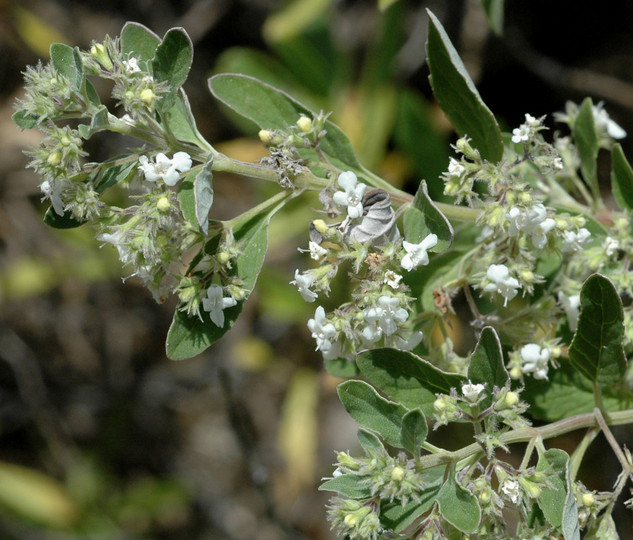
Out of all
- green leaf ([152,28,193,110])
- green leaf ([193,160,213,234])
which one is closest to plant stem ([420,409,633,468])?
green leaf ([193,160,213,234])

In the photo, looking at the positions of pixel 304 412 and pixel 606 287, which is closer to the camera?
pixel 606 287

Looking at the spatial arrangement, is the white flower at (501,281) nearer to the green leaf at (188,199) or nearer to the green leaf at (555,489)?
the green leaf at (555,489)

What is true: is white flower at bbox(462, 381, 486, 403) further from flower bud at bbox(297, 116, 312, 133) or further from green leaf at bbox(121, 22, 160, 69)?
green leaf at bbox(121, 22, 160, 69)

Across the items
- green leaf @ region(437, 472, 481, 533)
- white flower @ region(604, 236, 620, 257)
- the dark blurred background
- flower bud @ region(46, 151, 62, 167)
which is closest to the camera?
green leaf @ region(437, 472, 481, 533)

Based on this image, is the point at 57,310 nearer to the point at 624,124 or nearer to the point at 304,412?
the point at 304,412

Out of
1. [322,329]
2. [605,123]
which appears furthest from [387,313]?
[605,123]

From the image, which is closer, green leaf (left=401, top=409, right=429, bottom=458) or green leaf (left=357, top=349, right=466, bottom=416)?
green leaf (left=401, top=409, right=429, bottom=458)

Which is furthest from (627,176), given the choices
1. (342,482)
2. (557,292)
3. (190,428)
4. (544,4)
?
(190,428)
